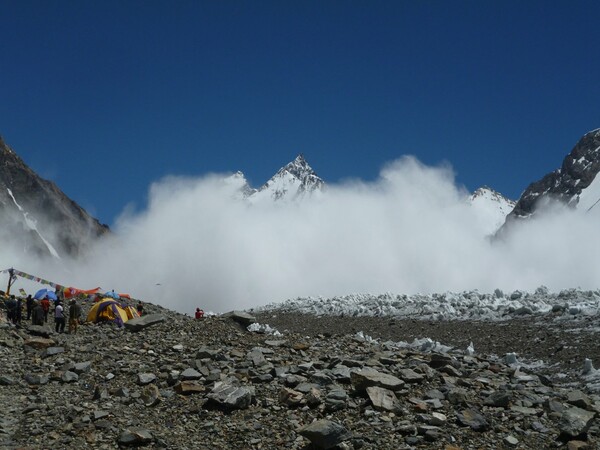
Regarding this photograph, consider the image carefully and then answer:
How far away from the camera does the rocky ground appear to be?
10.2 metres

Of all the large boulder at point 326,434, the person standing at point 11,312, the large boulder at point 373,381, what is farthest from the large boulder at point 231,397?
the person standing at point 11,312

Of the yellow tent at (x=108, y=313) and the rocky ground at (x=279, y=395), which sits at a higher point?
the yellow tent at (x=108, y=313)

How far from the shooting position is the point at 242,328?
20.5 meters

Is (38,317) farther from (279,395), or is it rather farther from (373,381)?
(373,381)

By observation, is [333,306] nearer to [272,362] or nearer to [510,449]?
[272,362]

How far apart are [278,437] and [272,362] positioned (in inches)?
175

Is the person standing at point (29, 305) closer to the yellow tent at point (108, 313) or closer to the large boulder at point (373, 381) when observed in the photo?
the yellow tent at point (108, 313)

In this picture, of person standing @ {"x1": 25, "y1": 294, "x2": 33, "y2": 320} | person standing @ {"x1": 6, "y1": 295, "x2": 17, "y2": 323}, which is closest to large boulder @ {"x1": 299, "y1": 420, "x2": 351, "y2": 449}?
person standing @ {"x1": 6, "y1": 295, "x2": 17, "y2": 323}

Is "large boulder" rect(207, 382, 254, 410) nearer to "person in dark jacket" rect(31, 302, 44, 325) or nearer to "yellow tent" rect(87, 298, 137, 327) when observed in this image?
"yellow tent" rect(87, 298, 137, 327)

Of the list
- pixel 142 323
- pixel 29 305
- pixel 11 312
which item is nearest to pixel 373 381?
pixel 142 323

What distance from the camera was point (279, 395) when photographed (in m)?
11.9

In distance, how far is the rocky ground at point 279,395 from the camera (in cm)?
1016

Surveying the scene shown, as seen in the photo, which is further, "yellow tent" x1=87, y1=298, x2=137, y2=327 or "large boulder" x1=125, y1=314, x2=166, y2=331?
"yellow tent" x1=87, y1=298, x2=137, y2=327

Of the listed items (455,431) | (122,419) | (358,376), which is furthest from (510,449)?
(122,419)
